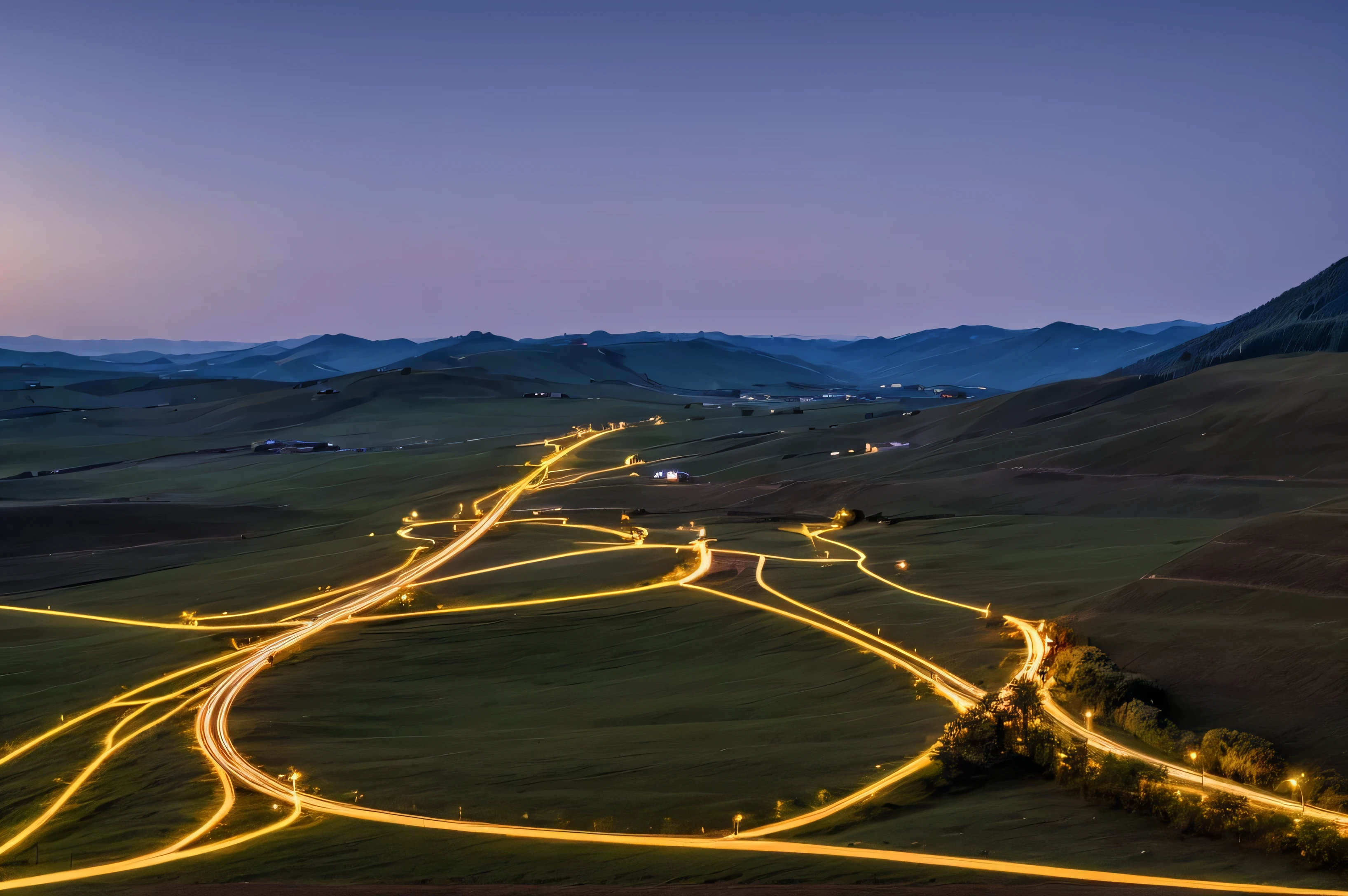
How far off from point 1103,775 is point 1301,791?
17.9 ft

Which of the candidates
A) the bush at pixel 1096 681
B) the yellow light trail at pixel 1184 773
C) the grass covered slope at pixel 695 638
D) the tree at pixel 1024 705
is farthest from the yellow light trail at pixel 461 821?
the tree at pixel 1024 705

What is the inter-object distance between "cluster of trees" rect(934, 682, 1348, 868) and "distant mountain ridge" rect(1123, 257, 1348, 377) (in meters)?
124

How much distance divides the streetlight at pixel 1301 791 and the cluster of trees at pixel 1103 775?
134 cm

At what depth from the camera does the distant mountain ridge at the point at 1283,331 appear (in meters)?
151

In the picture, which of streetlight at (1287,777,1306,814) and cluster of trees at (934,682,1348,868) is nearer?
cluster of trees at (934,682,1348,868)

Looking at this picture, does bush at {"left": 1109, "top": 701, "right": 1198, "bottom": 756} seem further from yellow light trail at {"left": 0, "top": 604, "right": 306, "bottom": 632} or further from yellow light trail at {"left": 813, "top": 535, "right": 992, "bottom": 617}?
yellow light trail at {"left": 0, "top": 604, "right": 306, "bottom": 632}

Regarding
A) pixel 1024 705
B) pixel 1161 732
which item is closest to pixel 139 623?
pixel 1024 705

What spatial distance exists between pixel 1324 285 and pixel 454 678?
160 metres

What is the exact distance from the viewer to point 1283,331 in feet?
515

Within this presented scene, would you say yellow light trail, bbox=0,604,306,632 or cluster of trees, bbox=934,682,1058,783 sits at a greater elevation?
cluster of trees, bbox=934,682,1058,783

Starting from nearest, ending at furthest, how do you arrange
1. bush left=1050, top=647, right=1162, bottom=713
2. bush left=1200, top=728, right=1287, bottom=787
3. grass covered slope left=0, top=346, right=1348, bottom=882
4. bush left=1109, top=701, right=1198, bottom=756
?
1. bush left=1200, top=728, right=1287, bottom=787
2. grass covered slope left=0, top=346, right=1348, bottom=882
3. bush left=1109, top=701, right=1198, bottom=756
4. bush left=1050, top=647, right=1162, bottom=713

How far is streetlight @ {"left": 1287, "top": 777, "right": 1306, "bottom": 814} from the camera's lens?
31.9m

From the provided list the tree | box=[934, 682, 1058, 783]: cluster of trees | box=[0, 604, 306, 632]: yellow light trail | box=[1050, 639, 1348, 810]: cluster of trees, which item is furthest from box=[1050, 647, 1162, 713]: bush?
box=[0, 604, 306, 632]: yellow light trail

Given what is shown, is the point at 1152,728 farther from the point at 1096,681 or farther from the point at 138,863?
the point at 138,863
